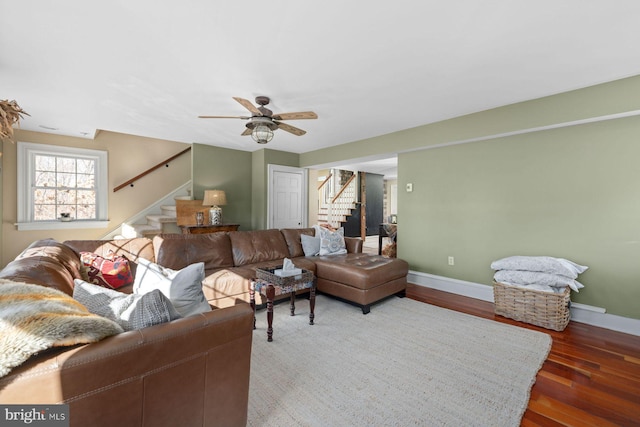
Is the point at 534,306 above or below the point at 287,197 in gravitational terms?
below

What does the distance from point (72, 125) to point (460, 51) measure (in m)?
5.26

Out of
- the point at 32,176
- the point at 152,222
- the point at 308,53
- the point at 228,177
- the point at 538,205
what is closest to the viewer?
the point at 308,53

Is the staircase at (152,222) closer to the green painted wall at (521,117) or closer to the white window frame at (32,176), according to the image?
the white window frame at (32,176)

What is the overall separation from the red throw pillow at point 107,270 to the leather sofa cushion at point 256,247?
4.06 ft

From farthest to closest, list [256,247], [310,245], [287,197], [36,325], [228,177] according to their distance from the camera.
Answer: [287,197], [228,177], [310,245], [256,247], [36,325]

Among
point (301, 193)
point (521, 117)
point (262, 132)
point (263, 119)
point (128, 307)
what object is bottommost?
point (128, 307)

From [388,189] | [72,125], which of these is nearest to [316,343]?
[72,125]

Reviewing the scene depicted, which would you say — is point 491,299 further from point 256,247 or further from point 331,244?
point 256,247

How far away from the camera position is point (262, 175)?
580cm

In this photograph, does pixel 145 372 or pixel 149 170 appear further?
pixel 149 170

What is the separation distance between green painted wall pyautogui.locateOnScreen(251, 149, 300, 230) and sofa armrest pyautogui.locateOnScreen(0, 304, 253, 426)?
4496 mm

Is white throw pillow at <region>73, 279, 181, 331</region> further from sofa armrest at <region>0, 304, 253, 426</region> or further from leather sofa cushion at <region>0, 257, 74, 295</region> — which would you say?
leather sofa cushion at <region>0, 257, 74, 295</region>

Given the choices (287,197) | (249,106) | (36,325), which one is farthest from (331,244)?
(36,325)

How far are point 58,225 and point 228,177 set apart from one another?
3.00m
